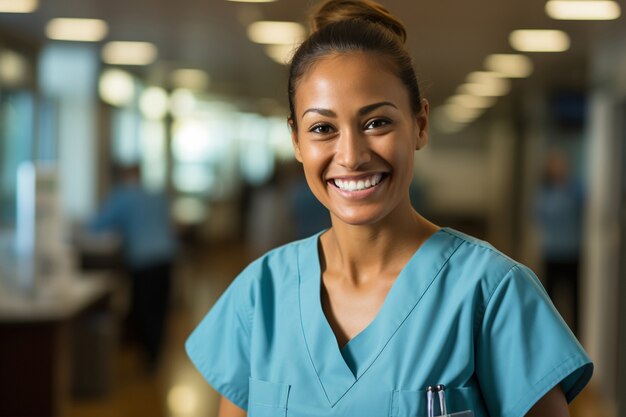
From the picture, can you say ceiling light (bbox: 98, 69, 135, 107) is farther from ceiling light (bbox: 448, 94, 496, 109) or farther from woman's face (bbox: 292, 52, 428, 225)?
woman's face (bbox: 292, 52, 428, 225)

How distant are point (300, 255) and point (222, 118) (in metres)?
16.3

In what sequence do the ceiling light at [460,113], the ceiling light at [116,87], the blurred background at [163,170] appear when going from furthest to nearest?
1. the ceiling light at [460,113]
2. the ceiling light at [116,87]
3. the blurred background at [163,170]

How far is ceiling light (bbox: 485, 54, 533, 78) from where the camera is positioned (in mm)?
8312

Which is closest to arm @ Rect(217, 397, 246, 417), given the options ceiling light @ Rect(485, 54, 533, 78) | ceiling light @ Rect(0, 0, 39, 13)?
ceiling light @ Rect(0, 0, 39, 13)

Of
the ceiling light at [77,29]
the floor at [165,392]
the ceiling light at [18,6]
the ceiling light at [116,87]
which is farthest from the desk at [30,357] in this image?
the ceiling light at [116,87]

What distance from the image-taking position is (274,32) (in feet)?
22.6

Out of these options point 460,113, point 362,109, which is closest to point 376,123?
point 362,109

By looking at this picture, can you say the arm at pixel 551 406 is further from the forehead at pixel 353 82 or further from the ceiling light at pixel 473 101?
the ceiling light at pixel 473 101

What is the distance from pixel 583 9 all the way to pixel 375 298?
4424 mm

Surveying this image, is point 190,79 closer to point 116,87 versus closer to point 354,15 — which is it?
point 116,87

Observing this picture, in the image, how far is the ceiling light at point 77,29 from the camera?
6.60 meters

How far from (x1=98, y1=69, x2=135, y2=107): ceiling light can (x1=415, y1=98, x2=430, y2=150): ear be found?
8528 millimetres

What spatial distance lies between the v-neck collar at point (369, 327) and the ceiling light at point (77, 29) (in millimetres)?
5466

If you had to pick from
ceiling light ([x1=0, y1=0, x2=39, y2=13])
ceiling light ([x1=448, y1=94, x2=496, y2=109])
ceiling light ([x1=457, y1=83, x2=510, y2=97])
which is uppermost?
ceiling light ([x1=0, y1=0, x2=39, y2=13])
